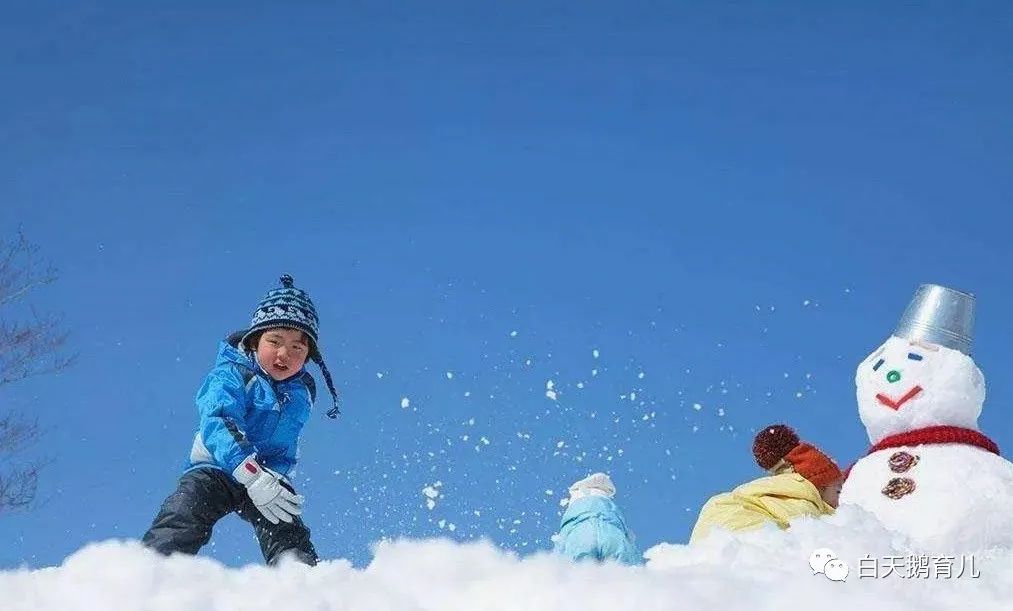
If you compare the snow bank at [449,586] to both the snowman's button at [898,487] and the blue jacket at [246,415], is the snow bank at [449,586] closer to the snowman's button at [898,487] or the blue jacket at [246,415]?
the snowman's button at [898,487]

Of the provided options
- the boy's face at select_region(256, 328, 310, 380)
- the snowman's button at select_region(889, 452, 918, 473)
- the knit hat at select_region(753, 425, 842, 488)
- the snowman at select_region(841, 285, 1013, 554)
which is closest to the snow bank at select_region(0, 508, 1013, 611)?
the snowman at select_region(841, 285, 1013, 554)

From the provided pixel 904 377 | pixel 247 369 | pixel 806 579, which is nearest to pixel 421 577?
pixel 806 579

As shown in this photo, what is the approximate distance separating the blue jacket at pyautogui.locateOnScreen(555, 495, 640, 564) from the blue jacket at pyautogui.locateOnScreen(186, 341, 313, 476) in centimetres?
160

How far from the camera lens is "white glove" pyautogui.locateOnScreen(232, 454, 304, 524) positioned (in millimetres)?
5168

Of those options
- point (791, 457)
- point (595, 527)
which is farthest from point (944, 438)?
point (595, 527)

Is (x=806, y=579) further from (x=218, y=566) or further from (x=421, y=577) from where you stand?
(x=218, y=566)

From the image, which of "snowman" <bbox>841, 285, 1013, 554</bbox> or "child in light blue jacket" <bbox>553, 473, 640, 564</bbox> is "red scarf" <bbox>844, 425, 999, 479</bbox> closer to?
"snowman" <bbox>841, 285, 1013, 554</bbox>

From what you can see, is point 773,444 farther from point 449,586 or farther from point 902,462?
point 449,586

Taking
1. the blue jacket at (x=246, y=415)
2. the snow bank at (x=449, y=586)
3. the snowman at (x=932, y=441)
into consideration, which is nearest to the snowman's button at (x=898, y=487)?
the snowman at (x=932, y=441)

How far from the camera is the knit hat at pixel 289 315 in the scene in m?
5.89

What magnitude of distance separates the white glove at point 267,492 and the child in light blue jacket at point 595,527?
142cm

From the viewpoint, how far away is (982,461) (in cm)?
445

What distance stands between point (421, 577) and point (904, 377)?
3334mm

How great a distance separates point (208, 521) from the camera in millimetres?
5160
